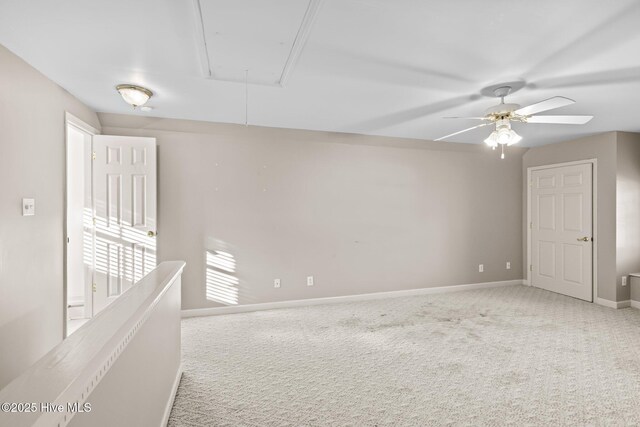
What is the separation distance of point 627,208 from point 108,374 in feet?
19.2

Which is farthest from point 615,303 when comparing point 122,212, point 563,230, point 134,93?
point 122,212

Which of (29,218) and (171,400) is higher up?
(29,218)

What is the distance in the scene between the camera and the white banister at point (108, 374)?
0.67 metres

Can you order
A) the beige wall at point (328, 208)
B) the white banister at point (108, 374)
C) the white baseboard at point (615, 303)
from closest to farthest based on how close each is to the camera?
the white banister at point (108, 374), the beige wall at point (328, 208), the white baseboard at point (615, 303)

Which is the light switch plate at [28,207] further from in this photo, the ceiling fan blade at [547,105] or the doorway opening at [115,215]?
the ceiling fan blade at [547,105]

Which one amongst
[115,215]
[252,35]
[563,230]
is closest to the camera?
[252,35]

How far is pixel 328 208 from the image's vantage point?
450 cm

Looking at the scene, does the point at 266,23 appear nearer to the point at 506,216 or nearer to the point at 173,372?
the point at 173,372

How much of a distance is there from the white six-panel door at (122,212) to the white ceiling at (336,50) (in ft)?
1.72

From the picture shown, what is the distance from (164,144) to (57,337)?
7.35 feet

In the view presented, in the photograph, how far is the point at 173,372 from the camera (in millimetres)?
2242

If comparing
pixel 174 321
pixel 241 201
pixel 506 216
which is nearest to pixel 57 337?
pixel 174 321

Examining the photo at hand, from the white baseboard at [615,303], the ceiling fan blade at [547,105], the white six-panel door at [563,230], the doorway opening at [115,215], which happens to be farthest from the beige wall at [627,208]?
the doorway opening at [115,215]

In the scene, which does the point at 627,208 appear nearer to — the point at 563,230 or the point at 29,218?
the point at 563,230
